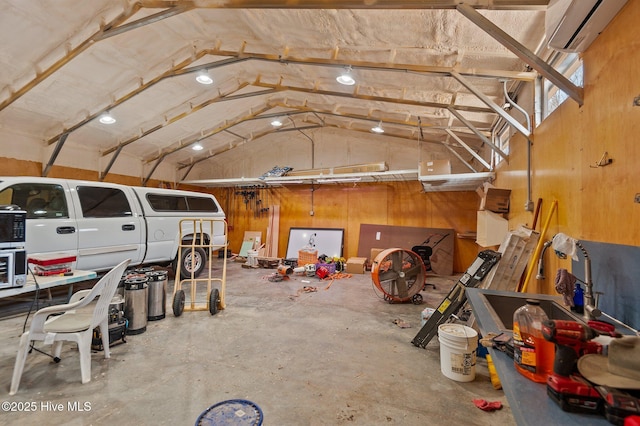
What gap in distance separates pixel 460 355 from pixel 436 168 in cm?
394

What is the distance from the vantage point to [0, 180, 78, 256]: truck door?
387cm

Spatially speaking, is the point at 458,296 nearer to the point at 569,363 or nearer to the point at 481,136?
the point at 569,363

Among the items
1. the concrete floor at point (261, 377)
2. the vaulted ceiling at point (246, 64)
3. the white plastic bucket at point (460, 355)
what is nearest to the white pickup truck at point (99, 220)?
the concrete floor at point (261, 377)

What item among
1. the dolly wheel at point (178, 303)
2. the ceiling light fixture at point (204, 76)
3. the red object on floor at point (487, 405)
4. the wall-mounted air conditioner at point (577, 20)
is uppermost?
the ceiling light fixture at point (204, 76)

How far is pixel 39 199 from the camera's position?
4090 millimetres

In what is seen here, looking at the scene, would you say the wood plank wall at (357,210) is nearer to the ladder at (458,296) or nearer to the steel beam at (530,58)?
the ladder at (458,296)

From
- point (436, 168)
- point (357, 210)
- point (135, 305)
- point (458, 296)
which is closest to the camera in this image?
point (458, 296)

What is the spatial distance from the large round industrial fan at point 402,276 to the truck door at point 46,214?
14.6ft

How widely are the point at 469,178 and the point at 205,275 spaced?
5.84m

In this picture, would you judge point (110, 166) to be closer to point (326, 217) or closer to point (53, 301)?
point (53, 301)

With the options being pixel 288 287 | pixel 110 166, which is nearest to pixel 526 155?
pixel 288 287

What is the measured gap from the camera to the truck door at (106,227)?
441 centimetres

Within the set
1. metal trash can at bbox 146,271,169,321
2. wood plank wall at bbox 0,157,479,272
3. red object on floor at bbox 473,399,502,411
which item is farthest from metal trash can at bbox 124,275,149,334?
wood plank wall at bbox 0,157,479,272

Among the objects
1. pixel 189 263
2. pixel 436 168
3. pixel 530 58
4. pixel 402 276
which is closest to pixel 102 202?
pixel 189 263
